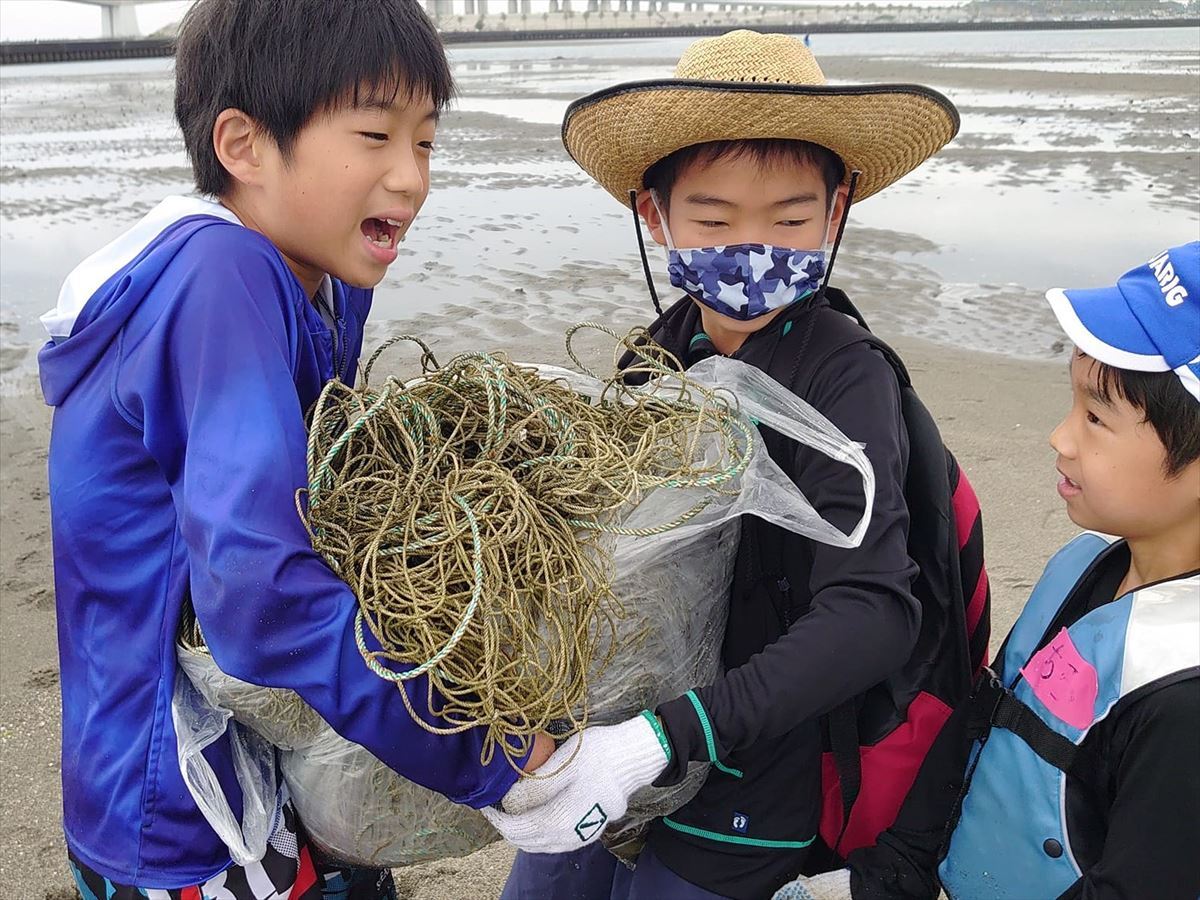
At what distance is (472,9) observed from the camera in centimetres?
11381

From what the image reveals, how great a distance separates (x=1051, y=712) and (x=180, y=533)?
137 centimetres

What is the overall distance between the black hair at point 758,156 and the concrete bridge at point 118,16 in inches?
3477

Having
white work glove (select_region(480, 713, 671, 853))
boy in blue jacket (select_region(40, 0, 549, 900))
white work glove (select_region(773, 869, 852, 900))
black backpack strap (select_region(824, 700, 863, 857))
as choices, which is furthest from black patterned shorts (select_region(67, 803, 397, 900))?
black backpack strap (select_region(824, 700, 863, 857))

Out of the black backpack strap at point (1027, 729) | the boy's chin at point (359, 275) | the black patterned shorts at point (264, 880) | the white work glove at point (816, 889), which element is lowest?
the white work glove at point (816, 889)

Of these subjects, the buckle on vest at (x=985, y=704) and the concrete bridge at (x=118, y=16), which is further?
the concrete bridge at (x=118, y=16)

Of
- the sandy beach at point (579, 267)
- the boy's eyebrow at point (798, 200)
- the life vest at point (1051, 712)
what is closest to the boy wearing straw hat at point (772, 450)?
the boy's eyebrow at point (798, 200)

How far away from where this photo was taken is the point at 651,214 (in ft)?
6.69

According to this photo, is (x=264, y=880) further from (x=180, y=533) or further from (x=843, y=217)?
(x=843, y=217)

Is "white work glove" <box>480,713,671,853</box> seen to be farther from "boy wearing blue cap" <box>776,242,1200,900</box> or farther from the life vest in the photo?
the life vest

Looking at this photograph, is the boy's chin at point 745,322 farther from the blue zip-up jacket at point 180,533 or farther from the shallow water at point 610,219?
the shallow water at point 610,219

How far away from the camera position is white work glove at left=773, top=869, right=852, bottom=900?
5.80 feet

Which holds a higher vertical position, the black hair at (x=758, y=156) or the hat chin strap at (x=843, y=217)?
the black hair at (x=758, y=156)

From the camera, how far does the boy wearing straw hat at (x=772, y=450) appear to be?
1.49 meters

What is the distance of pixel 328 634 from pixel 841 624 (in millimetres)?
741
